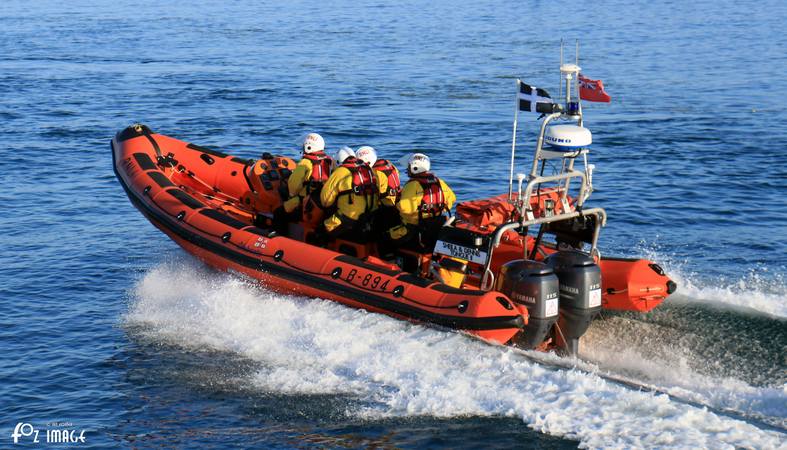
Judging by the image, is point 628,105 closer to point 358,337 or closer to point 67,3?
point 358,337

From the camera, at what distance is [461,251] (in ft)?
24.5

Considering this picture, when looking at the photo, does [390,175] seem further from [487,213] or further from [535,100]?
[535,100]

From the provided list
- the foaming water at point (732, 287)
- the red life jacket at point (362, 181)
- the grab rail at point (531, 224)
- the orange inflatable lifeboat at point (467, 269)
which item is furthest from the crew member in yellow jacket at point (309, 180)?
the foaming water at point (732, 287)

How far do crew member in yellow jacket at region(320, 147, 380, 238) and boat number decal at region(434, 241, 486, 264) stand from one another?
87 centimetres

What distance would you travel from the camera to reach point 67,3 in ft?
116

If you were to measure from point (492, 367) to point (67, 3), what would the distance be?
31994 millimetres

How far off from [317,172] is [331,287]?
1.26m

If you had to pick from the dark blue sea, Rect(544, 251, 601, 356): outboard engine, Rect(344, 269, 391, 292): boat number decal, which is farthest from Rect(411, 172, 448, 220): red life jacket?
Rect(544, 251, 601, 356): outboard engine

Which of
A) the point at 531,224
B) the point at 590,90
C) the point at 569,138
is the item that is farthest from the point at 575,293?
the point at 590,90

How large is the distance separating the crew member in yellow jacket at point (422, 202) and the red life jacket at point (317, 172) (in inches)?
38.8

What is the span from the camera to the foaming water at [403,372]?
606 cm

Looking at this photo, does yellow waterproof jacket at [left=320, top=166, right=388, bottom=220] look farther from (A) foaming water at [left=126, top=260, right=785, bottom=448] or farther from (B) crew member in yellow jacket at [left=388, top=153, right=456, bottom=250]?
(A) foaming water at [left=126, top=260, right=785, bottom=448]

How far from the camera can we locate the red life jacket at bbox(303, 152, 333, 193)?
8695 millimetres

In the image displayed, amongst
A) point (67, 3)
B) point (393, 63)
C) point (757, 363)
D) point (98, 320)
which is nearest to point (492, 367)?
point (757, 363)
